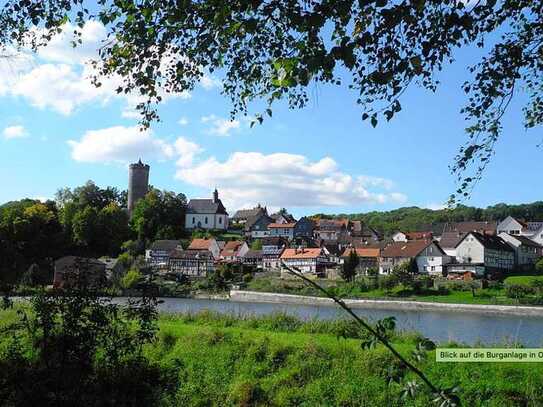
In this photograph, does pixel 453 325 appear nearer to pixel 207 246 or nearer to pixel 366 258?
pixel 366 258

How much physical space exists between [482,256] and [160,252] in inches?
1727

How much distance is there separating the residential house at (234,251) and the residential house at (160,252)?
21.6 feet

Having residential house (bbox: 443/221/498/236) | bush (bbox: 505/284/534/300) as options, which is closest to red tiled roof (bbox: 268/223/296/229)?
residential house (bbox: 443/221/498/236)

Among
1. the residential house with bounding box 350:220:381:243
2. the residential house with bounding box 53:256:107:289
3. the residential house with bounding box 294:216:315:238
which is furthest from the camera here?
the residential house with bounding box 294:216:315:238

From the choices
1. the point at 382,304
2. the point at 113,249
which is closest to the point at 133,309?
the point at 382,304

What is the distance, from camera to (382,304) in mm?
51000

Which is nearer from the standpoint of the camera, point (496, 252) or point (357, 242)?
point (496, 252)

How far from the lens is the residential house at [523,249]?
72.6 m

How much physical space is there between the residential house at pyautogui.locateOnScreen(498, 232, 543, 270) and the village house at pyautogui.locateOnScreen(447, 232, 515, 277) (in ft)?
3.47

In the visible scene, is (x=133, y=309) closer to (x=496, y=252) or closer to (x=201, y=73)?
(x=201, y=73)

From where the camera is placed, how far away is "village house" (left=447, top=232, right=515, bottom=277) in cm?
6588

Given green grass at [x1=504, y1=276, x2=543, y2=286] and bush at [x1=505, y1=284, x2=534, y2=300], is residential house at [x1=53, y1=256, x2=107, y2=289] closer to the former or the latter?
bush at [x1=505, y1=284, x2=534, y2=300]

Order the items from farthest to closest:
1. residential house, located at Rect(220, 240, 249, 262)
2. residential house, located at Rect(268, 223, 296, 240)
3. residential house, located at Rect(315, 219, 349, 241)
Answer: residential house, located at Rect(315, 219, 349, 241) < residential house, located at Rect(268, 223, 296, 240) < residential house, located at Rect(220, 240, 249, 262)

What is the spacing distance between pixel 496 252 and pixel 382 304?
24.5 meters
